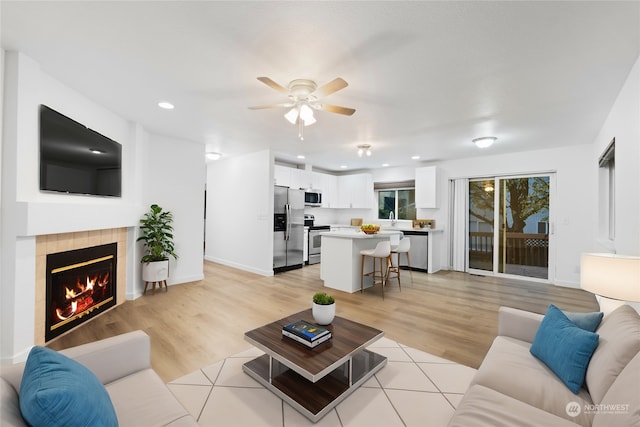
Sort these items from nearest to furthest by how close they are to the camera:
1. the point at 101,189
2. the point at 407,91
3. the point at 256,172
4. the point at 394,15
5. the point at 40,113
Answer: the point at 394,15, the point at 40,113, the point at 407,91, the point at 101,189, the point at 256,172

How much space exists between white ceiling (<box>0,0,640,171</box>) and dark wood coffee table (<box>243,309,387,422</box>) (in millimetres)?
2152

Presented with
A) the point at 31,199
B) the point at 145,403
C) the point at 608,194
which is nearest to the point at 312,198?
the point at 31,199

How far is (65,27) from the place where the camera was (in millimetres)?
1904

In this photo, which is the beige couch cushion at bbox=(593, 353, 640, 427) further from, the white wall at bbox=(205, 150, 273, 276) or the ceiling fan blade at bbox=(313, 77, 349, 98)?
the white wall at bbox=(205, 150, 273, 276)

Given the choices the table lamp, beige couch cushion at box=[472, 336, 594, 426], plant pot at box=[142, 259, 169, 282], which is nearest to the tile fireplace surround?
plant pot at box=[142, 259, 169, 282]

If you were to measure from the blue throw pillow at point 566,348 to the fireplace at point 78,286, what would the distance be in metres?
3.99

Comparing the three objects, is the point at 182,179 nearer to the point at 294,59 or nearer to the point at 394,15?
the point at 294,59

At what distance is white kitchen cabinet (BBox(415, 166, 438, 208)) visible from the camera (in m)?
6.23

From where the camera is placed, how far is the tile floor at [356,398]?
1729 mm

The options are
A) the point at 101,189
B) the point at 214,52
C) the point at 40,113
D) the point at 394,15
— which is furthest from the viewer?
the point at 101,189

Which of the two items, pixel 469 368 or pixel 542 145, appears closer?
pixel 469 368

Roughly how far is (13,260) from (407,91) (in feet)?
12.2

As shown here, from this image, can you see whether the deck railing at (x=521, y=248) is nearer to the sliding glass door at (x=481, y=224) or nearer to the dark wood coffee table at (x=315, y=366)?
the sliding glass door at (x=481, y=224)

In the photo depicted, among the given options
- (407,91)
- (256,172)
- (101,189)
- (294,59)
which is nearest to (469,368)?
(407,91)
